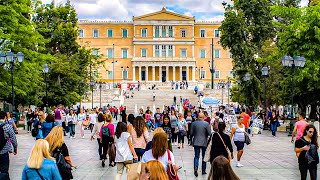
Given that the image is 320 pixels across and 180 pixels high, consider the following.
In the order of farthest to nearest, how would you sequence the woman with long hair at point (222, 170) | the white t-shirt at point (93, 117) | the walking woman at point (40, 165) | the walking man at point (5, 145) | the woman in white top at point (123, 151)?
the white t-shirt at point (93, 117)
the woman in white top at point (123, 151)
the walking man at point (5, 145)
the walking woman at point (40, 165)
the woman with long hair at point (222, 170)

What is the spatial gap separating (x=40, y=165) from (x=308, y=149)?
5700mm

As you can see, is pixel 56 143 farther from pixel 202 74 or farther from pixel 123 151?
pixel 202 74

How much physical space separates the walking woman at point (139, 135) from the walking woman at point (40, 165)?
4.40m

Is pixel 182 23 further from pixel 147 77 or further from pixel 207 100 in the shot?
pixel 207 100

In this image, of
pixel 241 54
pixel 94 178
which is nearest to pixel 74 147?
pixel 94 178

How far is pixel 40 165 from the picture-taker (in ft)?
21.4

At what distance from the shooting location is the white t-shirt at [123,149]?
428 inches

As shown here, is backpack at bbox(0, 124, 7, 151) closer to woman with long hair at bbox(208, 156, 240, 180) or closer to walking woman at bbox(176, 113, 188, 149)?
woman with long hair at bbox(208, 156, 240, 180)

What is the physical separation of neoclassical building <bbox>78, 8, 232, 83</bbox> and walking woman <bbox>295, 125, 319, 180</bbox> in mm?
95320

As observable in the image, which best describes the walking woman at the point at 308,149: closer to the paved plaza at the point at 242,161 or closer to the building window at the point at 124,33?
the paved plaza at the point at 242,161

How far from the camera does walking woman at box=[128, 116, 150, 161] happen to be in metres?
11.0

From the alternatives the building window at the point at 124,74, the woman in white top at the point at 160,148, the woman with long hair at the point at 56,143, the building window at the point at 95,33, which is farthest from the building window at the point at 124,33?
the woman in white top at the point at 160,148

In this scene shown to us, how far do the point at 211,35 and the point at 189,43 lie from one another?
445 cm

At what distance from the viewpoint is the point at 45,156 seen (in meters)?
6.64
